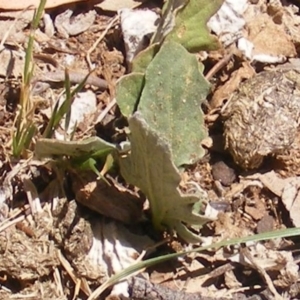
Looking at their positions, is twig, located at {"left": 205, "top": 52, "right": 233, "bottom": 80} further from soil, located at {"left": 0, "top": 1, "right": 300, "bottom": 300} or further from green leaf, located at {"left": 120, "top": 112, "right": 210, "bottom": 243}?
green leaf, located at {"left": 120, "top": 112, "right": 210, "bottom": 243}

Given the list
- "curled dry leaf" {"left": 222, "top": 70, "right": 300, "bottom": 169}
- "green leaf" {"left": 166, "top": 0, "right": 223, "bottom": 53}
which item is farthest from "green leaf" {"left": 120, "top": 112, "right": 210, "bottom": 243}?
"green leaf" {"left": 166, "top": 0, "right": 223, "bottom": 53}

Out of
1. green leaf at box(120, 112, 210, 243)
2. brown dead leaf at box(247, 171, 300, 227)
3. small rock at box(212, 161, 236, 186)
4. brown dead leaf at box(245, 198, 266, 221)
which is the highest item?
green leaf at box(120, 112, 210, 243)

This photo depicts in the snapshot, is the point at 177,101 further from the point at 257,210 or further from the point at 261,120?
the point at 257,210

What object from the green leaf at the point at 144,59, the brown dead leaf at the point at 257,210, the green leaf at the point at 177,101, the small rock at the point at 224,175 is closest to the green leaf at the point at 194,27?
the green leaf at the point at 144,59

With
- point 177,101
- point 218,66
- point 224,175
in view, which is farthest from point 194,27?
point 224,175

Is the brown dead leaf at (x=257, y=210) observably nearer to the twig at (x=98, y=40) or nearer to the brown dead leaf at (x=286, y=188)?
the brown dead leaf at (x=286, y=188)

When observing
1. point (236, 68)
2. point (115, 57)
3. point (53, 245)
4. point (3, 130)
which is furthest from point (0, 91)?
point (236, 68)
